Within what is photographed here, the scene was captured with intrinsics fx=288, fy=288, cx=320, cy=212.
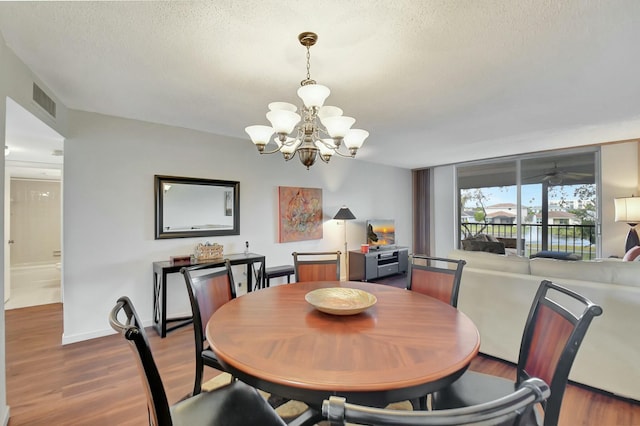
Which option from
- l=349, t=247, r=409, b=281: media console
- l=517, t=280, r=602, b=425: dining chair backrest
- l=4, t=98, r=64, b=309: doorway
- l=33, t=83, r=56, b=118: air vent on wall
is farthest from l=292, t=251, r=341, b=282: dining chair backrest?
l=4, t=98, r=64, b=309: doorway

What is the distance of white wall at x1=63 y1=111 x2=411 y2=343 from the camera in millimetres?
2971

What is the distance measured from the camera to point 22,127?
2570 millimetres

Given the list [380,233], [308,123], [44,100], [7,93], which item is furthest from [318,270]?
[380,233]

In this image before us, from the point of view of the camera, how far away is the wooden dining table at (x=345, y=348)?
0.98 meters

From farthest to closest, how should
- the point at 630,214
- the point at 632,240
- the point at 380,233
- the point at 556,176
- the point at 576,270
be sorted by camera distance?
the point at 380,233
the point at 556,176
the point at 632,240
the point at 630,214
the point at 576,270

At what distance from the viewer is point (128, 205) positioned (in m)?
3.25

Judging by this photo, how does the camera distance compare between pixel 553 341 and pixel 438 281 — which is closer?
pixel 553 341

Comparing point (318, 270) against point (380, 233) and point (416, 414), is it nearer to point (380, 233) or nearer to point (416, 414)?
point (416, 414)

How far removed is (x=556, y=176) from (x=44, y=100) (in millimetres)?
7288

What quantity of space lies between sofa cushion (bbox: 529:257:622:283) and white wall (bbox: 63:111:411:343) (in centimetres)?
325

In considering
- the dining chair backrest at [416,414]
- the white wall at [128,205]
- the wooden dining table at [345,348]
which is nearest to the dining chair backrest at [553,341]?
the wooden dining table at [345,348]

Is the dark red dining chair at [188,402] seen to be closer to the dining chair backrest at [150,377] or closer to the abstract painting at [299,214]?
the dining chair backrest at [150,377]

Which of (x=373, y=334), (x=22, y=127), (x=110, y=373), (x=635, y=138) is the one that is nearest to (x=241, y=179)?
(x=22, y=127)

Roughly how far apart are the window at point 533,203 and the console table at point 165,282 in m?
4.67
